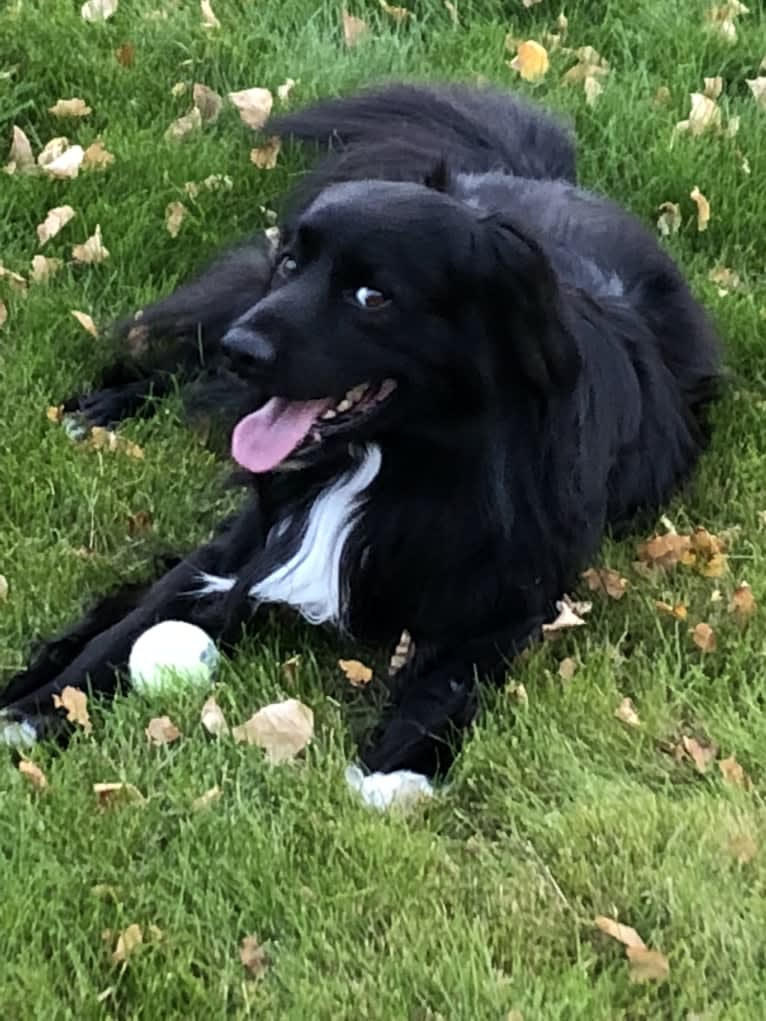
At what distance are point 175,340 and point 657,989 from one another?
209 centimetres

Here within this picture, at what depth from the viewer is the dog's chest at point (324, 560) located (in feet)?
9.39

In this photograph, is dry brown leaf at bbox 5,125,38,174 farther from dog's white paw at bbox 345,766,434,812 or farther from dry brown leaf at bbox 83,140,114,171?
dog's white paw at bbox 345,766,434,812

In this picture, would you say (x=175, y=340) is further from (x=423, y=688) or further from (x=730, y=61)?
(x=730, y=61)

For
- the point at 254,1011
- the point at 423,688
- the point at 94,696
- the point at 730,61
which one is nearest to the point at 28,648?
the point at 94,696

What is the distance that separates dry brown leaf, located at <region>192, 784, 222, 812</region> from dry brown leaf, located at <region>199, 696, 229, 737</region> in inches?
6.1

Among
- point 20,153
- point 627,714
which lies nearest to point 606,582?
point 627,714

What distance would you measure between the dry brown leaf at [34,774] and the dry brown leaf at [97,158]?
6.97 ft

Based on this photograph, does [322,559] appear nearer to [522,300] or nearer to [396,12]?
[522,300]

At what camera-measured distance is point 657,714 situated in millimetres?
2898

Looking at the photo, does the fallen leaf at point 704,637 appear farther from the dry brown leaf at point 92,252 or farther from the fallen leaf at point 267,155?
the fallen leaf at point 267,155

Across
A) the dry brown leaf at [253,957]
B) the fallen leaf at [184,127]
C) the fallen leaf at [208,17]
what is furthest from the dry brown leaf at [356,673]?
the fallen leaf at [208,17]

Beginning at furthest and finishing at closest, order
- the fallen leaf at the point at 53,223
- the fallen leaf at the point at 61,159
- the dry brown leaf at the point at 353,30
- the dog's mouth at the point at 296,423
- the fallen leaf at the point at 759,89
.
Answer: the dry brown leaf at the point at 353,30, the fallen leaf at the point at 759,89, the fallen leaf at the point at 61,159, the fallen leaf at the point at 53,223, the dog's mouth at the point at 296,423

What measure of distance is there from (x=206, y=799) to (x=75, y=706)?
34cm

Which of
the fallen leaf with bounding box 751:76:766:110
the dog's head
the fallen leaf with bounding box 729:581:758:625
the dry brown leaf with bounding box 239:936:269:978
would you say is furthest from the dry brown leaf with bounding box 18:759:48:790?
the fallen leaf with bounding box 751:76:766:110
